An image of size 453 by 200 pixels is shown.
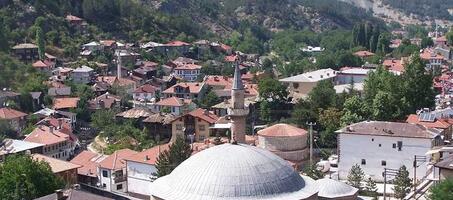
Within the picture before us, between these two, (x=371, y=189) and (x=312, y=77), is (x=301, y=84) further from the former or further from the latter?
(x=371, y=189)

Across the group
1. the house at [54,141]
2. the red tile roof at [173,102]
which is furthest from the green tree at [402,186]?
the red tile roof at [173,102]

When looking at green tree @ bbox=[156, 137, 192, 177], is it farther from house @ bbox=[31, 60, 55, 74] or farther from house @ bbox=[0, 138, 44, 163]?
house @ bbox=[31, 60, 55, 74]

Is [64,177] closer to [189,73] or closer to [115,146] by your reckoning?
[115,146]

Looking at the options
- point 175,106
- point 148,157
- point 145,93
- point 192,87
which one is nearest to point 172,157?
point 148,157

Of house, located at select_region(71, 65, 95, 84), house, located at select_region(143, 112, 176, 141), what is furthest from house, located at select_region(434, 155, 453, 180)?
house, located at select_region(71, 65, 95, 84)

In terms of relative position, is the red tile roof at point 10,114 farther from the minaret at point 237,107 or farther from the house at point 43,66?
the minaret at point 237,107

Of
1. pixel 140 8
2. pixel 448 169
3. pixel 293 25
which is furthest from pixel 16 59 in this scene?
pixel 293 25
